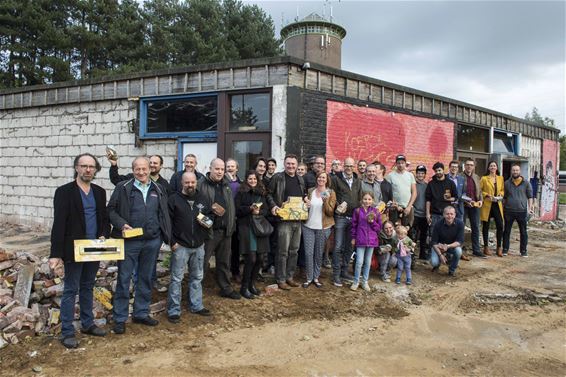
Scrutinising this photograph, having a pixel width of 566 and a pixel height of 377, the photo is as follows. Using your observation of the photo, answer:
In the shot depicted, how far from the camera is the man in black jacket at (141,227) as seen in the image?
4.43m

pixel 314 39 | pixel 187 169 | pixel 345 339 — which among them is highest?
pixel 314 39

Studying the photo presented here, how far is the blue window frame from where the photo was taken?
8.18m

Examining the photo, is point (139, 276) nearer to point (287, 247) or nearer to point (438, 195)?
point (287, 247)

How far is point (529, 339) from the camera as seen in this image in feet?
15.2

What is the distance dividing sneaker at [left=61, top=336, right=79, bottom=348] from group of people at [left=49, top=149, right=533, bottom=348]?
0.01 m

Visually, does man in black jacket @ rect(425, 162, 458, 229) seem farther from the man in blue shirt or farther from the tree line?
the tree line

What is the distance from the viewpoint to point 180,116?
28.1 ft

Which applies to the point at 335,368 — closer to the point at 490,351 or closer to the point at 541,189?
the point at 490,351

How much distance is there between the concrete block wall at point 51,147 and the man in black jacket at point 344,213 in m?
4.05

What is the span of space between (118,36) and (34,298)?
2114 cm

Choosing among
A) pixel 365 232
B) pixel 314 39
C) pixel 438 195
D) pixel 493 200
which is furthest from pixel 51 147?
pixel 314 39

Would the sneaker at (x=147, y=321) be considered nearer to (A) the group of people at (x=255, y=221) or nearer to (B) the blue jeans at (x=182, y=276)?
(A) the group of people at (x=255, y=221)

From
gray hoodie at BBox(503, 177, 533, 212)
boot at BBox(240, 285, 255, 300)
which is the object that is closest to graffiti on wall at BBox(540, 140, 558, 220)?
gray hoodie at BBox(503, 177, 533, 212)

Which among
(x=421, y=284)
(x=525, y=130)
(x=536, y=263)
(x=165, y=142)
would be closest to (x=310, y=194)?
(x=421, y=284)
